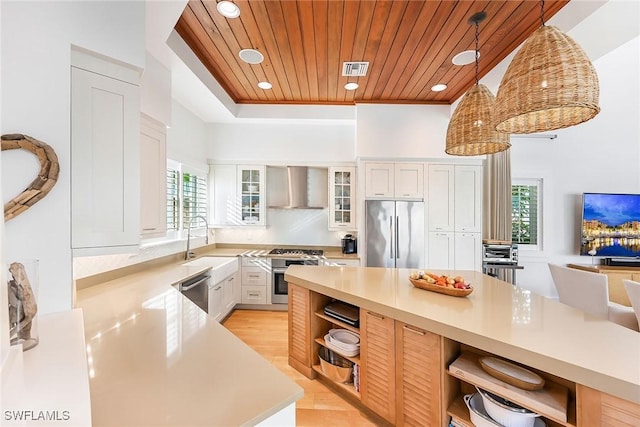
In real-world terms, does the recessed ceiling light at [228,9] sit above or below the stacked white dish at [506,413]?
above

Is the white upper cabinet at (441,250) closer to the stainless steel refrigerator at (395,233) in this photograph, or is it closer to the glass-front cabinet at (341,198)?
the stainless steel refrigerator at (395,233)

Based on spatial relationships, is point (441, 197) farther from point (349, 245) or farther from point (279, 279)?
point (279, 279)

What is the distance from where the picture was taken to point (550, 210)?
4.48 m

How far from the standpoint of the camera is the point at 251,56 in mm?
2766

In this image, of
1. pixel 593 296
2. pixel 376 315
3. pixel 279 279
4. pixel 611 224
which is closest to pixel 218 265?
pixel 279 279

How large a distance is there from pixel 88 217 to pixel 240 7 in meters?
1.80

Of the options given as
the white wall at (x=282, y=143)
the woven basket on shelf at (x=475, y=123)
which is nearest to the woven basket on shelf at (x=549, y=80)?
the woven basket on shelf at (x=475, y=123)

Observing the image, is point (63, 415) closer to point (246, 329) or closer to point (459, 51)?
point (246, 329)

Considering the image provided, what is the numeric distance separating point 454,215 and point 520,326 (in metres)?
2.79

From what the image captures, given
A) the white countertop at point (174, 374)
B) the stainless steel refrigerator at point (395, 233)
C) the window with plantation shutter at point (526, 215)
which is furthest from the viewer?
the window with plantation shutter at point (526, 215)

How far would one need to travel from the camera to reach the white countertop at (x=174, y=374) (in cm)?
77

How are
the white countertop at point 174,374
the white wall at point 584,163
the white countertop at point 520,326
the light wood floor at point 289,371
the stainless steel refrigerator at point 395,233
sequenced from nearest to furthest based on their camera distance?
1. the white countertop at point 174,374
2. the white countertop at point 520,326
3. the light wood floor at point 289,371
4. the stainless steel refrigerator at point 395,233
5. the white wall at point 584,163

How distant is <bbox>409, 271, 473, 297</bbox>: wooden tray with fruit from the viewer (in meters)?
1.87

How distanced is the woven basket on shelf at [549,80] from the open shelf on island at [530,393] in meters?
1.32
